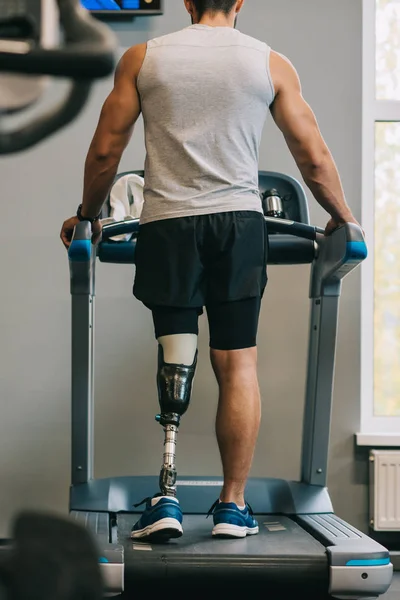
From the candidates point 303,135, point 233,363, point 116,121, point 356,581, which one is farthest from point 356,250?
point 356,581

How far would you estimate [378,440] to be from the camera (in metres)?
3.28

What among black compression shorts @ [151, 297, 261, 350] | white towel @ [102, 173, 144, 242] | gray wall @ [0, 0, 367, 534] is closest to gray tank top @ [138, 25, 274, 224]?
black compression shorts @ [151, 297, 261, 350]

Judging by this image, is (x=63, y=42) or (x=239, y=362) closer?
(x=63, y=42)

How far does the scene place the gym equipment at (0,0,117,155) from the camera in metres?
0.31

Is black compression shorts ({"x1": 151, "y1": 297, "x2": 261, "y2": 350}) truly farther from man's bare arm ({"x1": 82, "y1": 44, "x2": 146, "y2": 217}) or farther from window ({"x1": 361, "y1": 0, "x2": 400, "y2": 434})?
window ({"x1": 361, "y1": 0, "x2": 400, "y2": 434})

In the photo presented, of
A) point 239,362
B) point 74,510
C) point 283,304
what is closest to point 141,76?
point 239,362

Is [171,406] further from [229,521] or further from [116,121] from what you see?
[116,121]

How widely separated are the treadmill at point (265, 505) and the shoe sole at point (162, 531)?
0.03 metres

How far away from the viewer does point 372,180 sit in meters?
3.50

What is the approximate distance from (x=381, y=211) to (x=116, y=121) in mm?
1833

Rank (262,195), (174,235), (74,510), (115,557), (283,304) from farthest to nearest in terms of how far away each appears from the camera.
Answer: (283,304) < (262,195) < (74,510) < (174,235) < (115,557)

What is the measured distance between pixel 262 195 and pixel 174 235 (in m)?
0.85

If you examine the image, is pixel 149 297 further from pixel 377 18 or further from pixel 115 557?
pixel 377 18

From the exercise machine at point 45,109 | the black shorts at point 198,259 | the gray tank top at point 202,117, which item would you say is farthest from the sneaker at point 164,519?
the exercise machine at point 45,109
